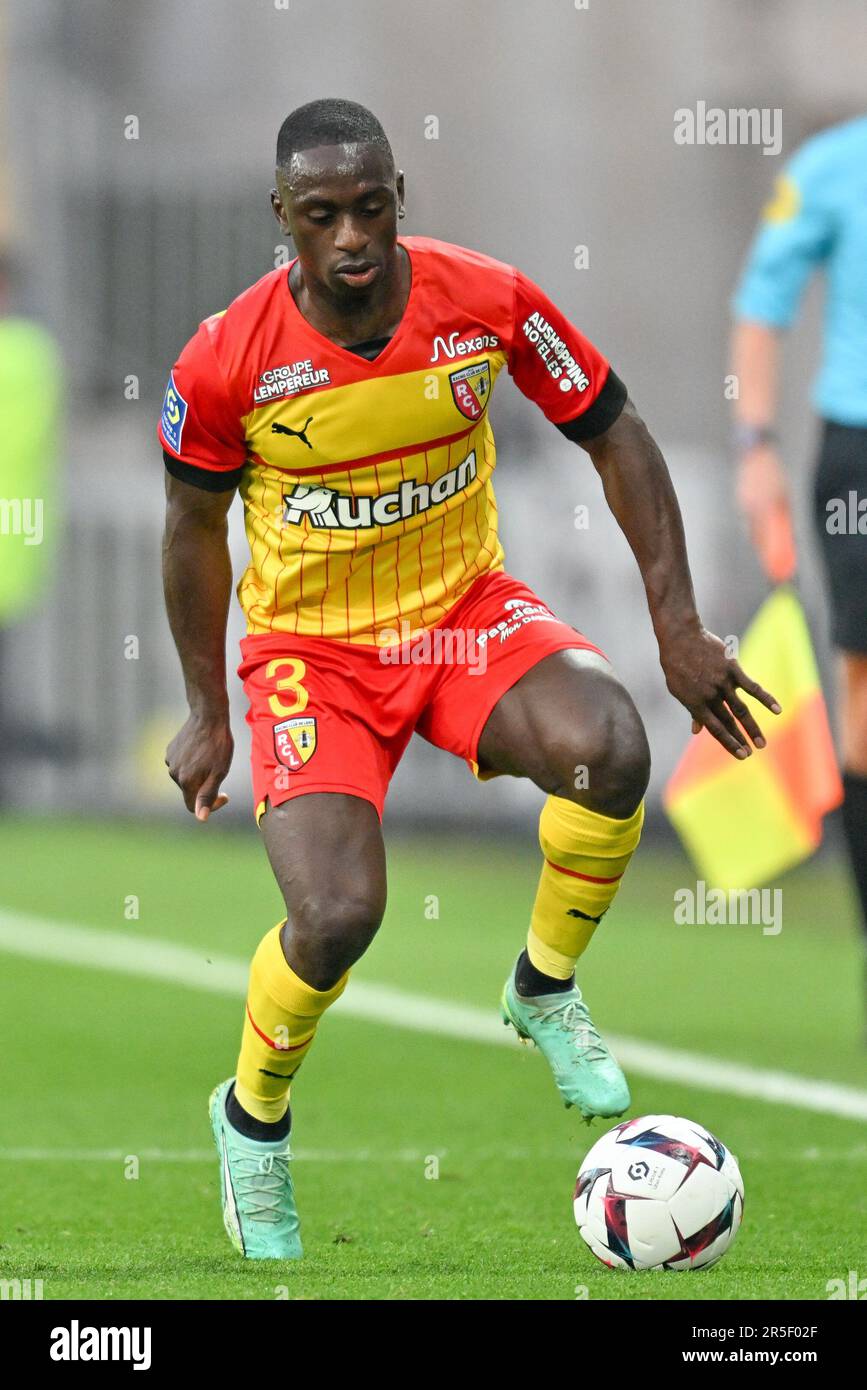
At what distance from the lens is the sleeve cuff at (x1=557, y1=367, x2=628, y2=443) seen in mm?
5133

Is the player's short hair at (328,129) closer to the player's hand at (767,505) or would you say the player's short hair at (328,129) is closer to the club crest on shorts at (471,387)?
the club crest on shorts at (471,387)

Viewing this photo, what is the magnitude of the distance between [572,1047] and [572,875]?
1.21ft

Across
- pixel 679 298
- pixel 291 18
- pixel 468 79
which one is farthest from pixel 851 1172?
pixel 291 18

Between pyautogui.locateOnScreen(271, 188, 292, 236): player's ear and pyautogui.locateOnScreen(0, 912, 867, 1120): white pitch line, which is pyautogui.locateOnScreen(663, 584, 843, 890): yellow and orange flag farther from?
pyautogui.locateOnScreen(271, 188, 292, 236): player's ear

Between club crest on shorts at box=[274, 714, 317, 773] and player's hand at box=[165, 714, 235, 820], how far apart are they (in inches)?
7.1

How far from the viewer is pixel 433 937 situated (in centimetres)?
1043

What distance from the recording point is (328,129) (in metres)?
4.68

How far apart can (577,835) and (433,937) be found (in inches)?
213

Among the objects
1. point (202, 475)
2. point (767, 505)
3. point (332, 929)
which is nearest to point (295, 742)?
point (332, 929)

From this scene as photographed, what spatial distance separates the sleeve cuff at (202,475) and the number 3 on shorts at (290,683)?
41 centimetres

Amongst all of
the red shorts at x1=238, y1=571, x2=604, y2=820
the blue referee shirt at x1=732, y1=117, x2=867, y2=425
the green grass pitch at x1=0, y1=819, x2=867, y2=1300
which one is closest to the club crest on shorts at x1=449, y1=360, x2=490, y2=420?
the red shorts at x1=238, y1=571, x2=604, y2=820

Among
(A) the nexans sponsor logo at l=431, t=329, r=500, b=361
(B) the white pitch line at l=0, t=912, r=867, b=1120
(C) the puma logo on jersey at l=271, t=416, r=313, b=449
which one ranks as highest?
(A) the nexans sponsor logo at l=431, t=329, r=500, b=361

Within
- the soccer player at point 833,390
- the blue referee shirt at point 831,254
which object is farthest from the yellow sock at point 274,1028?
the blue referee shirt at point 831,254
